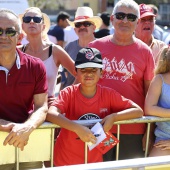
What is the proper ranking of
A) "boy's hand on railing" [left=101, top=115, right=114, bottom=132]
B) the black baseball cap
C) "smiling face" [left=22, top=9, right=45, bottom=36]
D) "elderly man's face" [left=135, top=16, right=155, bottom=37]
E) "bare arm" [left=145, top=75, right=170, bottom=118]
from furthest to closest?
"elderly man's face" [left=135, top=16, right=155, bottom=37] < "smiling face" [left=22, top=9, right=45, bottom=36] < "bare arm" [left=145, top=75, right=170, bottom=118] < the black baseball cap < "boy's hand on railing" [left=101, top=115, right=114, bottom=132]

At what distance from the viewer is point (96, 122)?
321 centimetres

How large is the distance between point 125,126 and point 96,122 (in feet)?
2.01

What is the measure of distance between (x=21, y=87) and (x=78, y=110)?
0.54 metres

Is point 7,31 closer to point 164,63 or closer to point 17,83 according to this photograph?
point 17,83

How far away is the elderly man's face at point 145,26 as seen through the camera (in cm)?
488

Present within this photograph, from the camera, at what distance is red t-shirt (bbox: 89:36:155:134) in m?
3.73

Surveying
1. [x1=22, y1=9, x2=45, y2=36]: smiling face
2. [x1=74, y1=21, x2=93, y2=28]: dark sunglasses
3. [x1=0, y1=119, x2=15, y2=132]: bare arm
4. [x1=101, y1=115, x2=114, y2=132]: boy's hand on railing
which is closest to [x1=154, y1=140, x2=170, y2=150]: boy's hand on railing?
[x1=101, y1=115, x2=114, y2=132]: boy's hand on railing

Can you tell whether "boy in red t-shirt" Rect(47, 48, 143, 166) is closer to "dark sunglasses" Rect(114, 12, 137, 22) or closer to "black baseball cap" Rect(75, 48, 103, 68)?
"black baseball cap" Rect(75, 48, 103, 68)

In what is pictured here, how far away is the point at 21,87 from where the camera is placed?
122 inches

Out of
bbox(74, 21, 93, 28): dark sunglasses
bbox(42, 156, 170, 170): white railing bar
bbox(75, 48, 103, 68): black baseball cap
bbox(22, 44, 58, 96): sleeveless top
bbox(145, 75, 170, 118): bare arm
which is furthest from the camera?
bbox(74, 21, 93, 28): dark sunglasses

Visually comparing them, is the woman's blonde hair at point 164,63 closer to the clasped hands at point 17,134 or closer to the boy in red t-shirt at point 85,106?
the boy in red t-shirt at point 85,106

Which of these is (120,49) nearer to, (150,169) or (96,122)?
(96,122)

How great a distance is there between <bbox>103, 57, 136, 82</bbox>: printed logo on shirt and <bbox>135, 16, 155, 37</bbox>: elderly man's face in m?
1.27

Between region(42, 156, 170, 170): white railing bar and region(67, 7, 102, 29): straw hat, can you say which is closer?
region(42, 156, 170, 170): white railing bar
